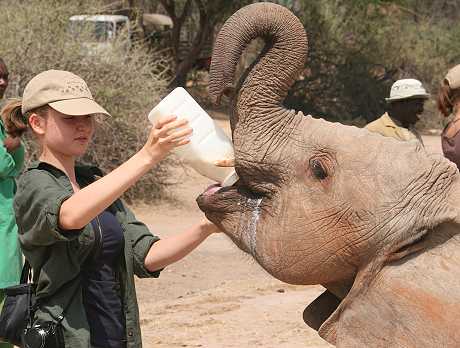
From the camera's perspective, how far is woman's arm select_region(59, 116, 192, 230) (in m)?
3.46

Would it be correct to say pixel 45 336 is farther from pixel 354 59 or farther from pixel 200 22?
pixel 354 59

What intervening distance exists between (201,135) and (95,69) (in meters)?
10.6

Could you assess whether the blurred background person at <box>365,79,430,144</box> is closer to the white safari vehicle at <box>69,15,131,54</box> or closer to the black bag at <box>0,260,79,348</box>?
the black bag at <box>0,260,79,348</box>

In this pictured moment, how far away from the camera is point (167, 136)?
11.3 ft

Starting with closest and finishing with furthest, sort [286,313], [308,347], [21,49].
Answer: [308,347] → [286,313] → [21,49]

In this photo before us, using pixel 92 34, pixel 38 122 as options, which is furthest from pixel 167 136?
pixel 92 34

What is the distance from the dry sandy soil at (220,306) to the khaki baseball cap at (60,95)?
13.4 feet

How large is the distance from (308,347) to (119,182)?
14.3ft

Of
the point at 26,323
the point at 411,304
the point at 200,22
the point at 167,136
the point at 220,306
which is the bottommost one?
the point at 200,22

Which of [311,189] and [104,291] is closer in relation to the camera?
[311,189]

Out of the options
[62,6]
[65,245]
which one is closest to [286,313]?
[65,245]

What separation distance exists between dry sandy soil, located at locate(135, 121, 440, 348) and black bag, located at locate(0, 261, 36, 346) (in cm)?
374

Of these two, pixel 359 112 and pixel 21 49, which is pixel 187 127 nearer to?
pixel 21 49

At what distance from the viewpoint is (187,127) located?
3484mm
